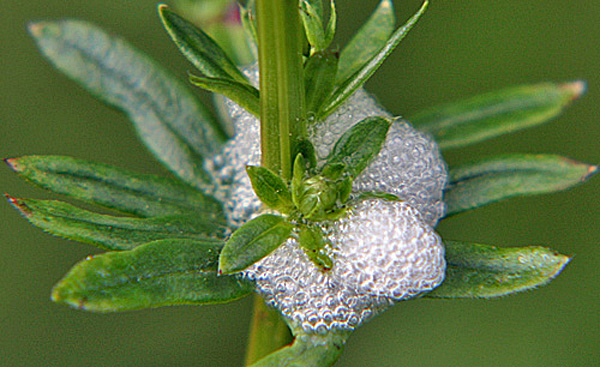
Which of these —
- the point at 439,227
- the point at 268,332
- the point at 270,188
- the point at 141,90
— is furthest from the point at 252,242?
the point at 439,227

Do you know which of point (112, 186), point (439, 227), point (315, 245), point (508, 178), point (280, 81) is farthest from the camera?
point (439, 227)

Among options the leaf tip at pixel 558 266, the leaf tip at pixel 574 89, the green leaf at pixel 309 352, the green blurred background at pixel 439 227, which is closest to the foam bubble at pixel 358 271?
the green leaf at pixel 309 352

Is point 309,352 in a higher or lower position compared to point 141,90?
lower

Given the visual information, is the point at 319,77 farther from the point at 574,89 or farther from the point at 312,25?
the point at 574,89

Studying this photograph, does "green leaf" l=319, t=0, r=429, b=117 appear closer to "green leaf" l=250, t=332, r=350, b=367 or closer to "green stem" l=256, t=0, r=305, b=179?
"green stem" l=256, t=0, r=305, b=179

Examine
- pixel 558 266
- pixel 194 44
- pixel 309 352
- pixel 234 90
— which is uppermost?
pixel 194 44

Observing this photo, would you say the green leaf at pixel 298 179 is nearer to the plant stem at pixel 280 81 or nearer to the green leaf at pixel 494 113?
the plant stem at pixel 280 81
